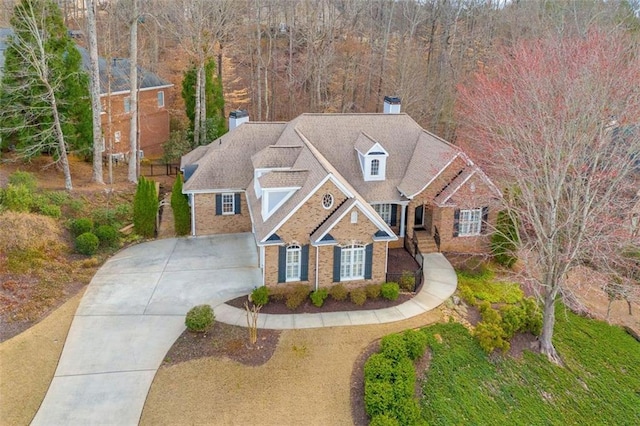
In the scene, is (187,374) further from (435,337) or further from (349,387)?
(435,337)

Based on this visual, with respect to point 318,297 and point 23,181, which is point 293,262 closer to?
point 318,297

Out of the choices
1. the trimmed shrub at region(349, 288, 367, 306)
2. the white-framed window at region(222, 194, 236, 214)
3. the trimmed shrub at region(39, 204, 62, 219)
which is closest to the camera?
the trimmed shrub at region(349, 288, 367, 306)

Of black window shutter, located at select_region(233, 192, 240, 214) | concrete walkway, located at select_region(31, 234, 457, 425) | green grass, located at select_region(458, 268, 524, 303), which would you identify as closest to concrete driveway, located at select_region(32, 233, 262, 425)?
concrete walkway, located at select_region(31, 234, 457, 425)

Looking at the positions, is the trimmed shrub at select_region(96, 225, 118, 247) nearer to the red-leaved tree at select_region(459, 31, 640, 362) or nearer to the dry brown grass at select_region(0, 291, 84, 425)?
the dry brown grass at select_region(0, 291, 84, 425)

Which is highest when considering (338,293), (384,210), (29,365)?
(384,210)

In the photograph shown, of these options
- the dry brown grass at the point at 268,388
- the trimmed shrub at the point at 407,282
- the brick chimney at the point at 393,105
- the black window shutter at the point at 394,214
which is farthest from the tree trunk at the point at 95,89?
the trimmed shrub at the point at 407,282

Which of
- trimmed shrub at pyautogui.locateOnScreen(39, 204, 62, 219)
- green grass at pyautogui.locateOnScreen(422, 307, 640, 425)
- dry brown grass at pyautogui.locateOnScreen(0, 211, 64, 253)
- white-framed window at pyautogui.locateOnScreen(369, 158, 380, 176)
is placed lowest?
green grass at pyautogui.locateOnScreen(422, 307, 640, 425)

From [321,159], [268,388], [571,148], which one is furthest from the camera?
[321,159]

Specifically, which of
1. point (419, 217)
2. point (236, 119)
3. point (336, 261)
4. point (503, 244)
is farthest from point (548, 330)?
point (236, 119)
